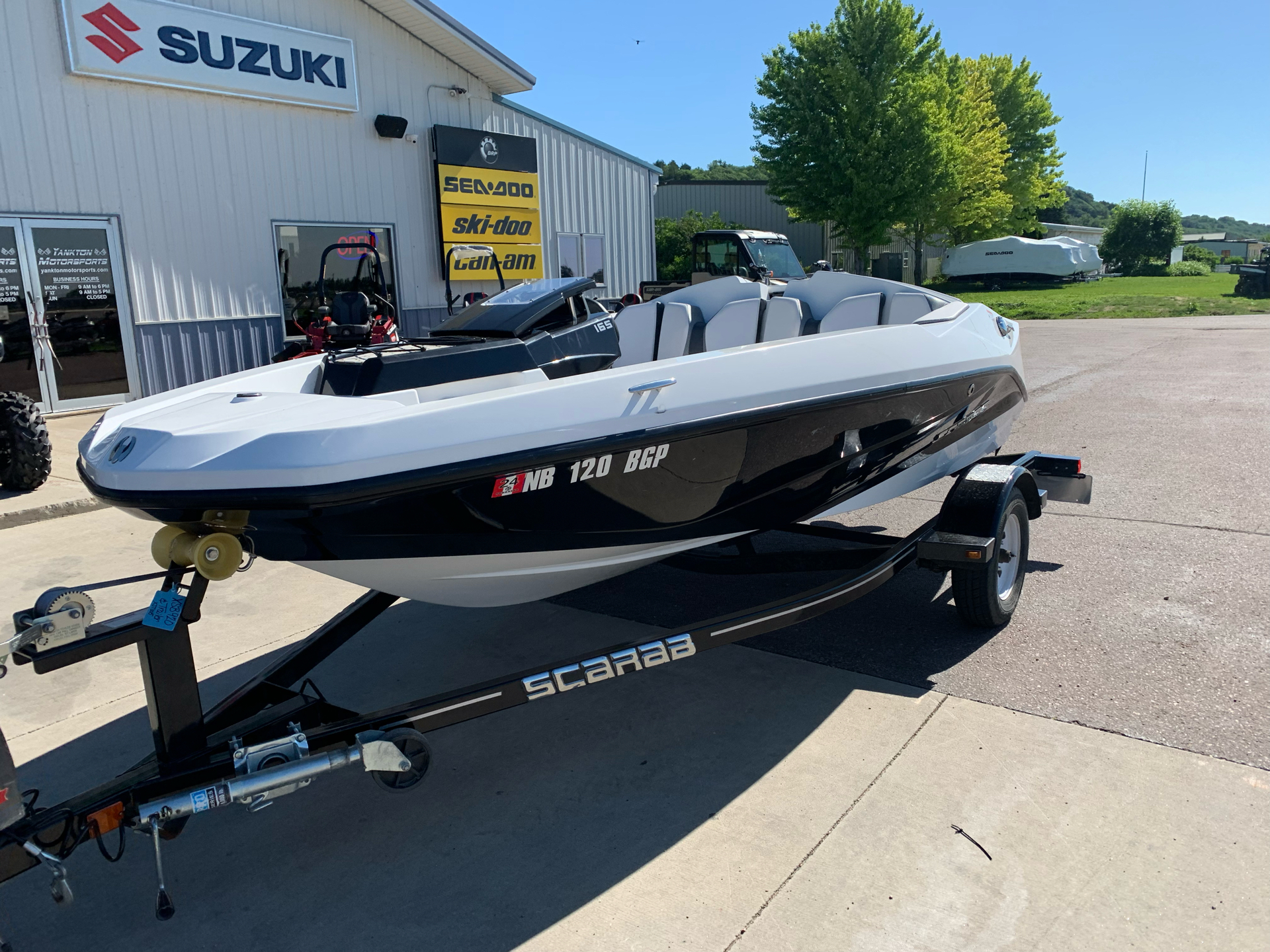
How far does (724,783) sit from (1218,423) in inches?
282

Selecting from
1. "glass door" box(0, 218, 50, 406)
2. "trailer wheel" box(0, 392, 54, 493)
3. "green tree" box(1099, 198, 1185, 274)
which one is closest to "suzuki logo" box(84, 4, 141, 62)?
"glass door" box(0, 218, 50, 406)

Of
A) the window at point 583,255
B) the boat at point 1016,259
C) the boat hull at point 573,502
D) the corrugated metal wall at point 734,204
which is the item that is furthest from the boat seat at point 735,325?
the boat at point 1016,259

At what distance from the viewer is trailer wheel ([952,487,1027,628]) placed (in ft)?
11.3

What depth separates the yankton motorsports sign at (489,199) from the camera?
38.4 ft

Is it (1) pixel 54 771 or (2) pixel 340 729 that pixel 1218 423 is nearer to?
(2) pixel 340 729

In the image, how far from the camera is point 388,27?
36.1 feet

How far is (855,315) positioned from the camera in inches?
170

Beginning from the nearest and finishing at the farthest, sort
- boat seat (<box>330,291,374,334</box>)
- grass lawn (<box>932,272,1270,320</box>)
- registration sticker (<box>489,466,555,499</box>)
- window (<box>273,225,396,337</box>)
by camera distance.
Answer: registration sticker (<box>489,466,555,499</box>) → boat seat (<box>330,291,374,334</box>) → window (<box>273,225,396,337</box>) → grass lawn (<box>932,272,1270,320</box>)

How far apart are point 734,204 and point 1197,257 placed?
41.6 metres

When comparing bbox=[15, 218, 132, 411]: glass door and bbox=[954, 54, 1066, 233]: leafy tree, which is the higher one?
bbox=[954, 54, 1066, 233]: leafy tree

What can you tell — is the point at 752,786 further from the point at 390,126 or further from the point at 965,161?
the point at 965,161

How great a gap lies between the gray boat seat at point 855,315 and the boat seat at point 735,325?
12.4 inches

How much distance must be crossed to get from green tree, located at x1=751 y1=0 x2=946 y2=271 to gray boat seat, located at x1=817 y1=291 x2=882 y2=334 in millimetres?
27055

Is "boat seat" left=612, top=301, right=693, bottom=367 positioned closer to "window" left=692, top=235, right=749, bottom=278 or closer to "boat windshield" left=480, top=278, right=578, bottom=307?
"boat windshield" left=480, top=278, right=578, bottom=307
